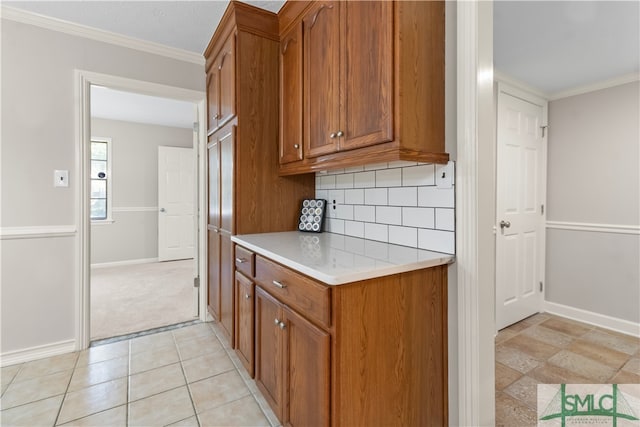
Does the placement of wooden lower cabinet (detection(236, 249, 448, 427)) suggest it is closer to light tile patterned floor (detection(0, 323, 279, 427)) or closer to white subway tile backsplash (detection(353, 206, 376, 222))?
light tile patterned floor (detection(0, 323, 279, 427))

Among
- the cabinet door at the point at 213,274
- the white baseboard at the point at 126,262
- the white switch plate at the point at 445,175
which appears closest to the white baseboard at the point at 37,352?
the cabinet door at the point at 213,274

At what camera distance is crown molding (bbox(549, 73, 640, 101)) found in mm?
2643

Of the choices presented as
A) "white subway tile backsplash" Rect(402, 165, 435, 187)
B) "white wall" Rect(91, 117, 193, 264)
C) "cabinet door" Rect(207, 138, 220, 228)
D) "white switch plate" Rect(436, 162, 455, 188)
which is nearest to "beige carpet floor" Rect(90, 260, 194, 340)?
"white wall" Rect(91, 117, 193, 264)

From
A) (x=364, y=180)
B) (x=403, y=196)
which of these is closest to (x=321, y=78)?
(x=364, y=180)

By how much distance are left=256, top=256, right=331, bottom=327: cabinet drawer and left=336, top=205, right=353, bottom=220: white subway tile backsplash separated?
0.67 m

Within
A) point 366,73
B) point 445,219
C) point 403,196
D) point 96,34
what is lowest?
point 445,219

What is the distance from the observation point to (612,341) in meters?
2.52

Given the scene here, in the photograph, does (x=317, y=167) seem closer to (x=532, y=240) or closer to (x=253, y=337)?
(x=253, y=337)

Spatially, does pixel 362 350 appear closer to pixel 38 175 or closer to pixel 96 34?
pixel 38 175

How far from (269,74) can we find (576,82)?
2812 millimetres

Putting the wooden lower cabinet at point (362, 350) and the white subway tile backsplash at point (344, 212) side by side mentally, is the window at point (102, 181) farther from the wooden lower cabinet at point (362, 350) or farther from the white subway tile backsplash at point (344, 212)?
the wooden lower cabinet at point (362, 350)

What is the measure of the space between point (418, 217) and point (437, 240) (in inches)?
6.0

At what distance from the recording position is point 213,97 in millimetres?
2521

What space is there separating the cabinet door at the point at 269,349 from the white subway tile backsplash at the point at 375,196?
0.78 meters
